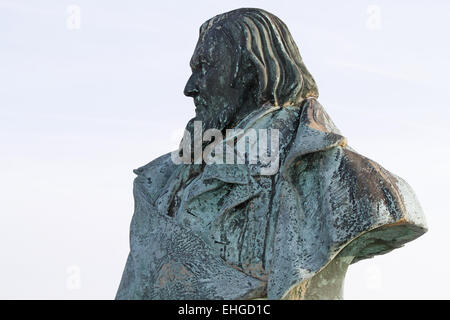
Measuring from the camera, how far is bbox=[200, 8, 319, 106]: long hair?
335 inches

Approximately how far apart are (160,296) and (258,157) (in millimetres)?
1202

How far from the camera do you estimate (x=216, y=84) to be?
8.70 metres

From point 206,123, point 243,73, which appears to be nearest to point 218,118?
point 206,123

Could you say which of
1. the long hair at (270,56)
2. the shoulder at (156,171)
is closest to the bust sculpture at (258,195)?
the long hair at (270,56)

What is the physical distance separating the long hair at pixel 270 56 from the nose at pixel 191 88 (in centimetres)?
33

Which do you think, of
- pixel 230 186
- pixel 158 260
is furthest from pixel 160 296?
pixel 230 186

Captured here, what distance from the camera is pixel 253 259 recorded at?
8102 mm

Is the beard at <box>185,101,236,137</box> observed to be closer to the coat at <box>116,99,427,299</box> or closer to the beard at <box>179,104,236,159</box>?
the beard at <box>179,104,236,159</box>

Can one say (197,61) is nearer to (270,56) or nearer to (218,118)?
(218,118)

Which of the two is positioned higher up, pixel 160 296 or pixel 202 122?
pixel 202 122

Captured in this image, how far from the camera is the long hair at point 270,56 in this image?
27.9 feet

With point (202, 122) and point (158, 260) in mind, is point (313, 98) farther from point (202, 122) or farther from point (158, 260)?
point (158, 260)

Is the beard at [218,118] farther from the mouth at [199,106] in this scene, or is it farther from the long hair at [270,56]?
the long hair at [270,56]
